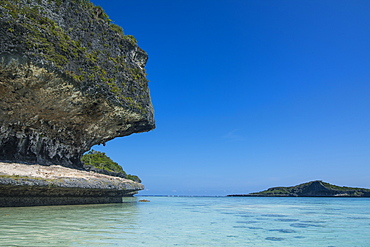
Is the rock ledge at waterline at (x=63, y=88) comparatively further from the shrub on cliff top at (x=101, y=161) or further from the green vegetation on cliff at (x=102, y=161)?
the shrub on cliff top at (x=101, y=161)

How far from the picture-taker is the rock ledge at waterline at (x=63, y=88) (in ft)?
41.6

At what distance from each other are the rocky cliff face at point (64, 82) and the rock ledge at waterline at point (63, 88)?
4 cm

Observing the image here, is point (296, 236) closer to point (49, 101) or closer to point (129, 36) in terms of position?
point (49, 101)

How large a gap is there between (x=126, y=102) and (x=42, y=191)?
23.7 ft

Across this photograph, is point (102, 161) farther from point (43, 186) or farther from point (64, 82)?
point (43, 186)

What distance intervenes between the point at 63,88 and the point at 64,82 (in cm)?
43

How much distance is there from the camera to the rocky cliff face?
12.9m

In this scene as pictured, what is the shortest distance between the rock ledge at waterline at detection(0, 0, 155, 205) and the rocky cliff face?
0.12 ft

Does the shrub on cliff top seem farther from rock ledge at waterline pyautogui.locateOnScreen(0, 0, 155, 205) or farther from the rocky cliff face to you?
rock ledge at waterline pyautogui.locateOnScreen(0, 0, 155, 205)

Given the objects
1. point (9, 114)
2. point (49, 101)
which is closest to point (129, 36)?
point (49, 101)

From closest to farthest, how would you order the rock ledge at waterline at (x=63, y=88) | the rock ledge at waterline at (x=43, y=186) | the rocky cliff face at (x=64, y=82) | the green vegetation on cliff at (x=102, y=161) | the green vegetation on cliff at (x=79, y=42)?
1. the rock ledge at waterline at (x=43, y=186)
2. the rock ledge at waterline at (x=63, y=88)
3. the rocky cliff face at (x=64, y=82)
4. the green vegetation on cliff at (x=79, y=42)
5. the green vegetation on cliff at (x=102, y=161)

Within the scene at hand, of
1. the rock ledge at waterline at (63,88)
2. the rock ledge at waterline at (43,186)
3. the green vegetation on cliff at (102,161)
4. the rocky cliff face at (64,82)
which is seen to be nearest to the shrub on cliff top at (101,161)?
the green vegetation on cliff at (102,161)

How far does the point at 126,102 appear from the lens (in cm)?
1786

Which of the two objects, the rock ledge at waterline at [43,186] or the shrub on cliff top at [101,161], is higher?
the shrub on cliff top at [101,161]
